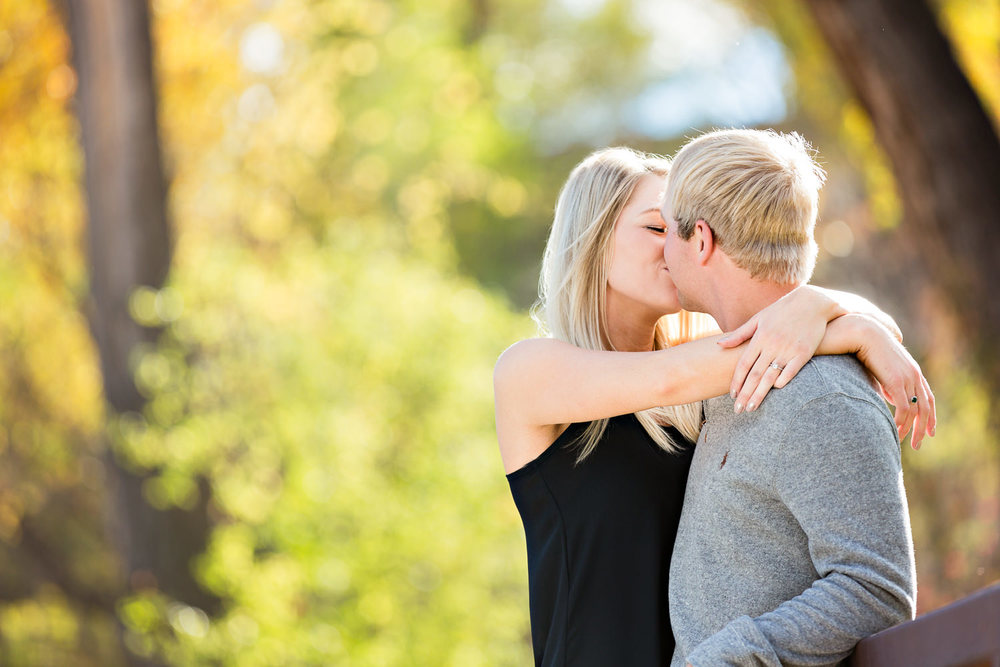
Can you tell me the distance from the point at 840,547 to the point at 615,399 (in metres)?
0.55

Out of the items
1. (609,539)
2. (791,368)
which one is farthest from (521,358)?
(791,368)

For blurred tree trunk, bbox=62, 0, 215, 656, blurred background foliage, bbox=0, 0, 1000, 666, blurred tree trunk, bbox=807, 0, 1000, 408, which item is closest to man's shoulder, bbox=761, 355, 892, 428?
blurred background foliage, bbox=0, 0, 1000, 666

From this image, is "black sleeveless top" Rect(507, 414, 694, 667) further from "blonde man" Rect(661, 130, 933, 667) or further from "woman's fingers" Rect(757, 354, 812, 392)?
"woman's fingers" Rect(757, 354, 812, 392)

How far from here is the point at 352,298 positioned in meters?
6.53

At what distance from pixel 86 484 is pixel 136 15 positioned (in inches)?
225

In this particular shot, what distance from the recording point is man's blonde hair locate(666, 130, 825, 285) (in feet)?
5.90

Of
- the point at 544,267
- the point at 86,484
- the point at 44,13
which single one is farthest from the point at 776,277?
the point at 86,484

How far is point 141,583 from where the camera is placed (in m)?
8.62

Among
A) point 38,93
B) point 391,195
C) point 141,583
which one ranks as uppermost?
point 38,93

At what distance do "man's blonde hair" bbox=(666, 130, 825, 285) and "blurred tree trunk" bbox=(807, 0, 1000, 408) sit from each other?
10.9 ft

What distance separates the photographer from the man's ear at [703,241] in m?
1.85

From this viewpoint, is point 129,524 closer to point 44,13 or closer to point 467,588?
point 467,588

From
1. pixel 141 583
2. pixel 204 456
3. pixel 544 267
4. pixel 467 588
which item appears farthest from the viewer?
pixel 141 583

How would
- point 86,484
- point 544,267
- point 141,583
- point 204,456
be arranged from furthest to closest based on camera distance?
point 86,484, point 141,583, point 204,456, point 544,267
